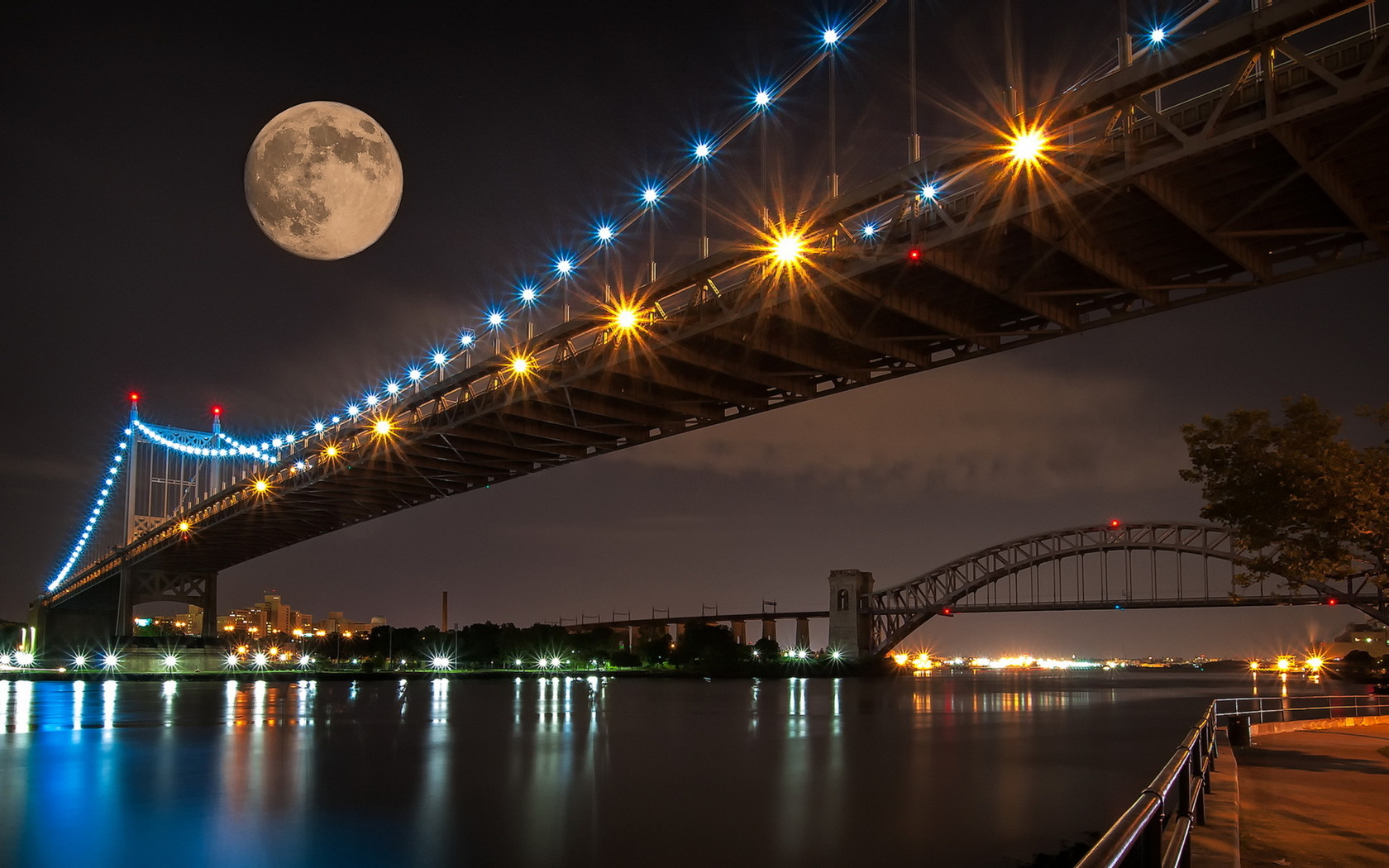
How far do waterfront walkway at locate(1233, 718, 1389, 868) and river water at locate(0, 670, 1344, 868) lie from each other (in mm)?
2654

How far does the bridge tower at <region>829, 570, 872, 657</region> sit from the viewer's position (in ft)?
447

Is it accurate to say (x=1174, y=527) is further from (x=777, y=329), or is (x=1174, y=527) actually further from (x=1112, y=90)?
(x=1112, y=90)

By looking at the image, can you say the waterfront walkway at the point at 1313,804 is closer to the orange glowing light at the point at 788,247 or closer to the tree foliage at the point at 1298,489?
the tree foliage at the point at 1298,489

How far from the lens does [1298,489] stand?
21.2 meters

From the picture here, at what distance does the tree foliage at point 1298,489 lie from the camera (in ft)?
67.3

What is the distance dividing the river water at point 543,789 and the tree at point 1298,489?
5.62 meters

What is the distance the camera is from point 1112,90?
65.8 feet

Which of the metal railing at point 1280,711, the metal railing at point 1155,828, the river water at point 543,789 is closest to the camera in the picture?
the metal railing at point 1155,828

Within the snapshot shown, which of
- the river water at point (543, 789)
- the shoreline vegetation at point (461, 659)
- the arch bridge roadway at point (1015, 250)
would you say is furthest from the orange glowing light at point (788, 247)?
the shoreline vegetation at point (461, 659)

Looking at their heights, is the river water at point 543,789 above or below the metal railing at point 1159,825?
below

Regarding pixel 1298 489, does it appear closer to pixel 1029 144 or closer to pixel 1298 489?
pixel 1298 489

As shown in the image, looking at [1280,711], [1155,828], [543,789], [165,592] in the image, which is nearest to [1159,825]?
[1155,828]

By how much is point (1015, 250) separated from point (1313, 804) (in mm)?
15062

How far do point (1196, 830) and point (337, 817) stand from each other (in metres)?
12.2
